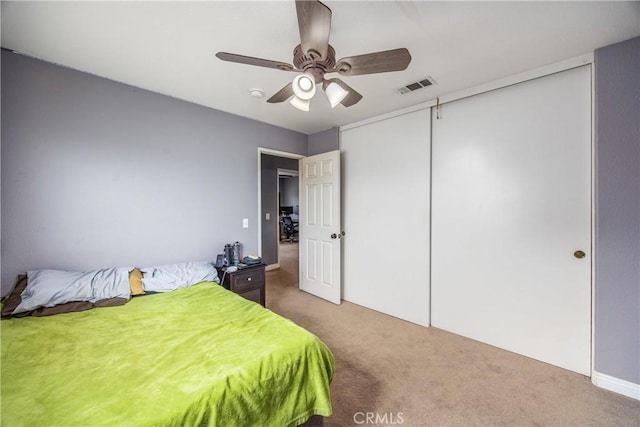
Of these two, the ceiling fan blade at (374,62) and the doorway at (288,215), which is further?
the doorway at (288,215)

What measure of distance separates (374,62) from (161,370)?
183 centimetres

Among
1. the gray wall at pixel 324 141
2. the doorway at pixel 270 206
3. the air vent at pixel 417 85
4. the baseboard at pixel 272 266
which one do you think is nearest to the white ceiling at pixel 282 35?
the air vent at pixel 417 85

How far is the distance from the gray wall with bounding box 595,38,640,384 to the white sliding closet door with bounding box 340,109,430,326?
4.09 ft

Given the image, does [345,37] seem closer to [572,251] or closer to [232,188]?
[232,188]

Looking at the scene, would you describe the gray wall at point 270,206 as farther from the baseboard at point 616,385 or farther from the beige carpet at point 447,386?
the baseboard at point 616,385

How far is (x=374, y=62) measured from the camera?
4.37 ft

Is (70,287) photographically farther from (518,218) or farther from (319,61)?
(518,218)

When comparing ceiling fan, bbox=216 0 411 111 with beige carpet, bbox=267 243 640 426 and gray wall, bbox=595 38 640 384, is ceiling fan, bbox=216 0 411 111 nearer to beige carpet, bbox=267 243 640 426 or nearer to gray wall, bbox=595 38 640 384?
gray wall, bbox=595 38 640 384

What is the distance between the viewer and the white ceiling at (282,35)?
143cm

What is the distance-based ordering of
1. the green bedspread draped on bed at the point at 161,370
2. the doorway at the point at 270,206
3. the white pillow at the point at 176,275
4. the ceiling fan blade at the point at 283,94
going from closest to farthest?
the green bedspread draped on bed at the point at 161,370 < the ceiling fan blade at the point at 283,94 < the white pillow at the point at 176,275 < the doorway at the point at 270,206

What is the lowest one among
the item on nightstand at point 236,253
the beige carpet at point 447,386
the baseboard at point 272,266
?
the beige carpet at point 447,386

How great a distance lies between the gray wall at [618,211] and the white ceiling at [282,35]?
0.26 metres

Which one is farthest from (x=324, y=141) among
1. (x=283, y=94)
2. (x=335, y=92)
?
(x=335, y=92)

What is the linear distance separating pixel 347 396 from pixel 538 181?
2.29m
